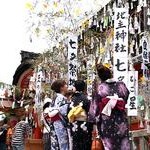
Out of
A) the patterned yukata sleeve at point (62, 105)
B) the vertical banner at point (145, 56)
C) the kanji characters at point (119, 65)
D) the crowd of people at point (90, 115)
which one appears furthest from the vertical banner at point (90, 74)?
the patterned yukata sleeve at point (62, 105)

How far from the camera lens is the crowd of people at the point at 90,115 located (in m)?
7.81

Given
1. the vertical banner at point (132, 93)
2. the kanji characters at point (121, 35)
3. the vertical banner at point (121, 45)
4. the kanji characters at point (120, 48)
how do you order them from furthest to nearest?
the vertical banner at point (132, 93) → the kanji characters at point (121, 35) → the kanji characters at point (120, 48) → the vertical banner at point (121, 45)

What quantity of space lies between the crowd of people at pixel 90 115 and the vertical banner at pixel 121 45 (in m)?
1.43

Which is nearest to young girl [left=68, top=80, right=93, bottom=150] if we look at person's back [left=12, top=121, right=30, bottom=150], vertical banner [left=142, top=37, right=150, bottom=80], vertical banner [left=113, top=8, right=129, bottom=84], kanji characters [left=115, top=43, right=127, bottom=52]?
vertical banner [left=113, top=8, right=129, bottom=84]

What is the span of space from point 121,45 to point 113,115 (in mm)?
3482

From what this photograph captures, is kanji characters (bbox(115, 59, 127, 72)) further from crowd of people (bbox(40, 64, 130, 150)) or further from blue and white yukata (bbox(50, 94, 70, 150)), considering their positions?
blue and white yukata (bbox(50, 94, 70, 150))

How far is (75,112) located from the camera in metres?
8.59

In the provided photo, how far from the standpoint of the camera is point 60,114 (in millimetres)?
9359

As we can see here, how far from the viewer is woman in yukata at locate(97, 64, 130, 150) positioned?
7766 mm

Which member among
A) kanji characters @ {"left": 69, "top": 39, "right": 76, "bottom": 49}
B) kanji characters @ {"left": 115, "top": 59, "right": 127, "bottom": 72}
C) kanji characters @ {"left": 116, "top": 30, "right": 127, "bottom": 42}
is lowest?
kanji characters @ {"left": 115, "top": 59, "right": 127, "bottom": 72}

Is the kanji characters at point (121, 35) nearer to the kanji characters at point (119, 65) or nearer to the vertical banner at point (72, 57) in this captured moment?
the kanji characters at point (119, 65)

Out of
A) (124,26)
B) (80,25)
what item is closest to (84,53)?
(80,25)

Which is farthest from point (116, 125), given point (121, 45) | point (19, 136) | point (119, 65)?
point (19, 136)

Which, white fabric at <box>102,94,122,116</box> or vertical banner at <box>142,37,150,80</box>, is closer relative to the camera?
white fabric at <box>102,94,122,116</box>
